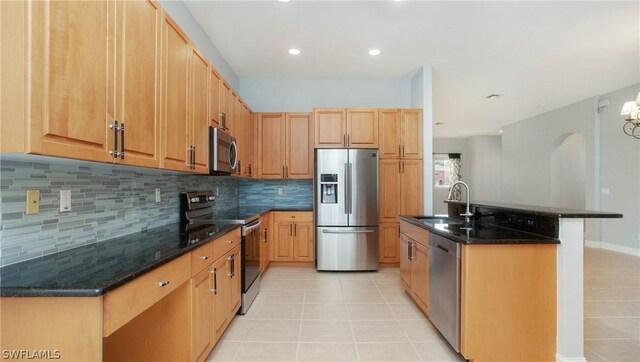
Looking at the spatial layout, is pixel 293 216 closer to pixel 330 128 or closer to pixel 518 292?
pixel 330 128

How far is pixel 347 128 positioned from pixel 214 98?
2108 mm

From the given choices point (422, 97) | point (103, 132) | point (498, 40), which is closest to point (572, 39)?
point (498, 40)

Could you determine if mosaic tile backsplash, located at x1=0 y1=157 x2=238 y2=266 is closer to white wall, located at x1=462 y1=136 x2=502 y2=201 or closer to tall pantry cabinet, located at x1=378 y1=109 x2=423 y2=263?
tall pantry cabinet, located at x1=378 y1=109 x2=423 y2=263

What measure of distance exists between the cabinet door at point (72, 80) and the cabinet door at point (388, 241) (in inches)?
142

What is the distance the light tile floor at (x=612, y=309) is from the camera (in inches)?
87.0

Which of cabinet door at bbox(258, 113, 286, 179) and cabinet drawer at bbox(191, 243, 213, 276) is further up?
cabinet door at bbox(258, 113, 286, 179)

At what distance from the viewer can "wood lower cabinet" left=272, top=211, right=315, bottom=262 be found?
169 inches

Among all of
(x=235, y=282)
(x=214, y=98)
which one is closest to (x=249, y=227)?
(x=235, y=282)

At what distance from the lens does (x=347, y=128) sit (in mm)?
4305

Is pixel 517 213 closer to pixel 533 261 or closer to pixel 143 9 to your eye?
pixel 533 261

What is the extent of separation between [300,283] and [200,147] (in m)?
2.15

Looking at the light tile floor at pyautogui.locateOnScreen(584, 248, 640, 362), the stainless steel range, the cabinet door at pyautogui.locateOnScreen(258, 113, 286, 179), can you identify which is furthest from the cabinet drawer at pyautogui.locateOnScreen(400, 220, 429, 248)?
the cabinet door at pyautogui.locateOnScreen(258, 113, 286, 179)

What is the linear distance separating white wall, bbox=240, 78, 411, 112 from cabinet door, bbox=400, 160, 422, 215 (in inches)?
46.1

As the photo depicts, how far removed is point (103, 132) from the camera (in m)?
1.31
